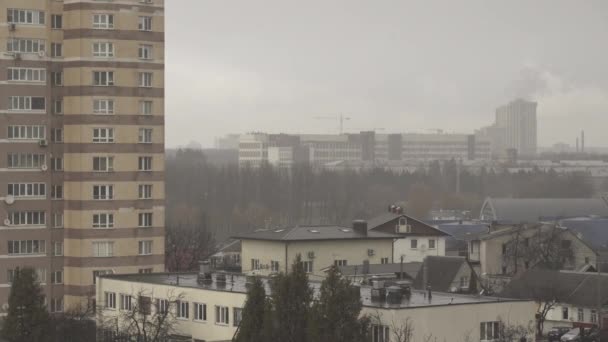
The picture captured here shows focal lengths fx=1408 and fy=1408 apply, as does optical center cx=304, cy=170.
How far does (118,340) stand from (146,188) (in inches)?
615

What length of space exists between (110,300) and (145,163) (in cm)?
1162

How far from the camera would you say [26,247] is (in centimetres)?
5853

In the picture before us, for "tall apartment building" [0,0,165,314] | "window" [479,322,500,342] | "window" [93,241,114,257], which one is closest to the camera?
"window" [479,322,500,342]

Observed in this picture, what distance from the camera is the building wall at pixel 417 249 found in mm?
74562

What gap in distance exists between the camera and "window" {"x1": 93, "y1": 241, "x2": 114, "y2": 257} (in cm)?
5822

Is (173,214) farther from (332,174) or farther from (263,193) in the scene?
(332,174)

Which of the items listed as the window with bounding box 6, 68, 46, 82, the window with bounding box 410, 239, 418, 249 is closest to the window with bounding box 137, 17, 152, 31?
the window with bounding box 6, 68, 46, 82

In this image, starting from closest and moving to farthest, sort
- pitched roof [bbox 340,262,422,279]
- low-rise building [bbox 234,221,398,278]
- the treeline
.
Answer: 1. pitched roof [bbox 340,262,422,279]
2. low-rise building [bbox 234,221,398,278]
3. the treeline

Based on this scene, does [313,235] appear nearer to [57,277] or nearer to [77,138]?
[57,277]

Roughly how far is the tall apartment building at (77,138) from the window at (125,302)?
10302 millimetres

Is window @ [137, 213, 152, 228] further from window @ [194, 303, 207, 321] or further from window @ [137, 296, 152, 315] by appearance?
window @ [194, 303, 207, 321]

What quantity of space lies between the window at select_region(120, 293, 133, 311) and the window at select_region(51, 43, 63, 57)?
14965 mm

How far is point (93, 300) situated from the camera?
182 feet

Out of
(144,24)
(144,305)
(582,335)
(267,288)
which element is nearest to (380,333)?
(267,288)
